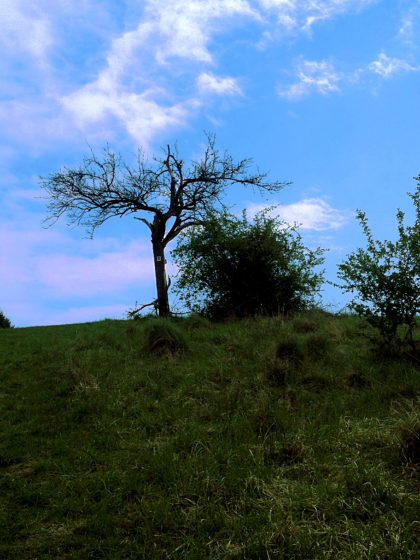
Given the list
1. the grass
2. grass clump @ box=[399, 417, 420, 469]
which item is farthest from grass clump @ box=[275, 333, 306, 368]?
grass clump @ box=[399, 417, 420, 469]

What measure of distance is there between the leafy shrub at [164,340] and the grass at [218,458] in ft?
2.19

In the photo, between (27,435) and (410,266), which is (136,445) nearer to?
(27,435)

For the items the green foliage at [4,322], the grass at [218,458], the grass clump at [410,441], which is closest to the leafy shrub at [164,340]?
the grass at [218,458]

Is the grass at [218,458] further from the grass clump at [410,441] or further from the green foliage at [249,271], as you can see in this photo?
the green foliage at [249,271]

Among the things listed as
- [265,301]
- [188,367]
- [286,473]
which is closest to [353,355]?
[188,367]

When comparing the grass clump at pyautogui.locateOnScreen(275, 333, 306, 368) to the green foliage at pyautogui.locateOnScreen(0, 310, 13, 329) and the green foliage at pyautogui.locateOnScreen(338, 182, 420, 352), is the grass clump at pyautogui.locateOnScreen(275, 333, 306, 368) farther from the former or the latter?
the green foliage at pyautogui.locateOnScreen(0, 310, 13, 329)

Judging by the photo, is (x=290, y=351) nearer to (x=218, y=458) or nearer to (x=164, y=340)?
(x=164, y=340)

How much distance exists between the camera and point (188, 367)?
25.7 feet

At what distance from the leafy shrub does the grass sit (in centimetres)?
67

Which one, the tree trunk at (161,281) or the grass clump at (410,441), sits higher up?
the tree trunk at (161,281)

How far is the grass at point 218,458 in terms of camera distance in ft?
11.0

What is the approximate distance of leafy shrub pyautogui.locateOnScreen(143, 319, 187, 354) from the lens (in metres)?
9.12

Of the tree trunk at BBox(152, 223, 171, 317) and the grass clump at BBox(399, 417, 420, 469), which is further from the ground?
the tree trunk at BBox(152, 223, 171, 317)

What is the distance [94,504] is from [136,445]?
1.12 m
